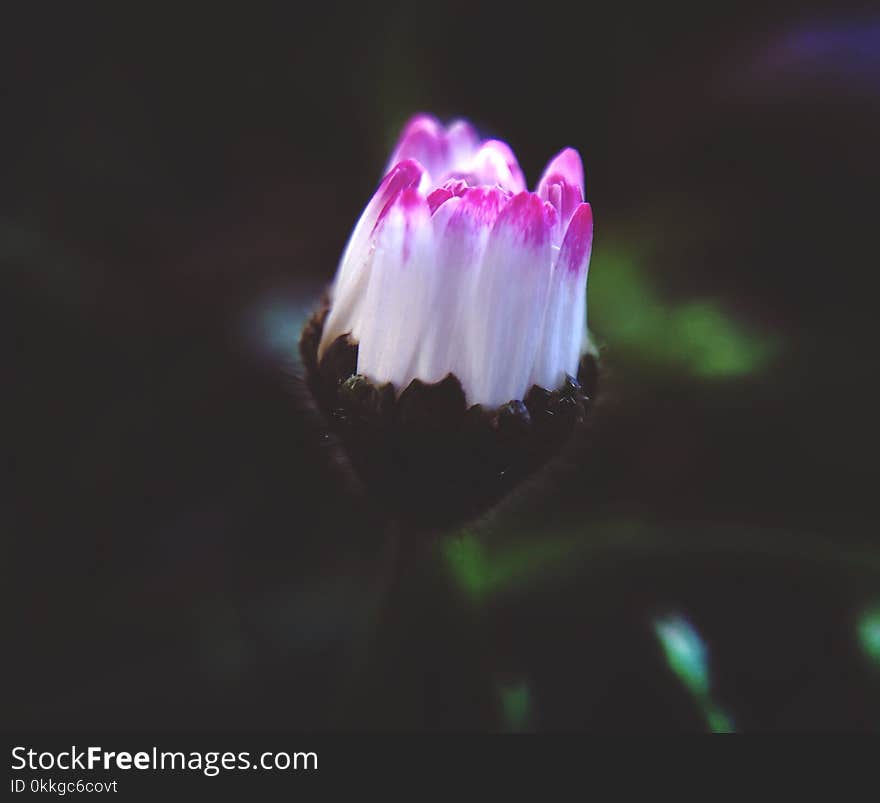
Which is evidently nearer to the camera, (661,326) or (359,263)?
(359,263)

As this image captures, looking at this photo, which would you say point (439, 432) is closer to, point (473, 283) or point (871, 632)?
point (473, 283)

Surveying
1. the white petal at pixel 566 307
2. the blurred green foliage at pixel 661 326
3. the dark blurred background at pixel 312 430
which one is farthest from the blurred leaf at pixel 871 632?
the white petal at pixel 566 307

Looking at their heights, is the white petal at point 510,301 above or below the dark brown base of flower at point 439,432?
above

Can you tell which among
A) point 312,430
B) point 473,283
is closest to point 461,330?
point 473,283

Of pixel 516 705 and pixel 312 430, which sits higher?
pixel 312 430

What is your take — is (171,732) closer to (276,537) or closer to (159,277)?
(276,537)

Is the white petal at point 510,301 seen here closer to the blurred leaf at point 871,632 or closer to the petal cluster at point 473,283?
the petal cluster at point 473,283
